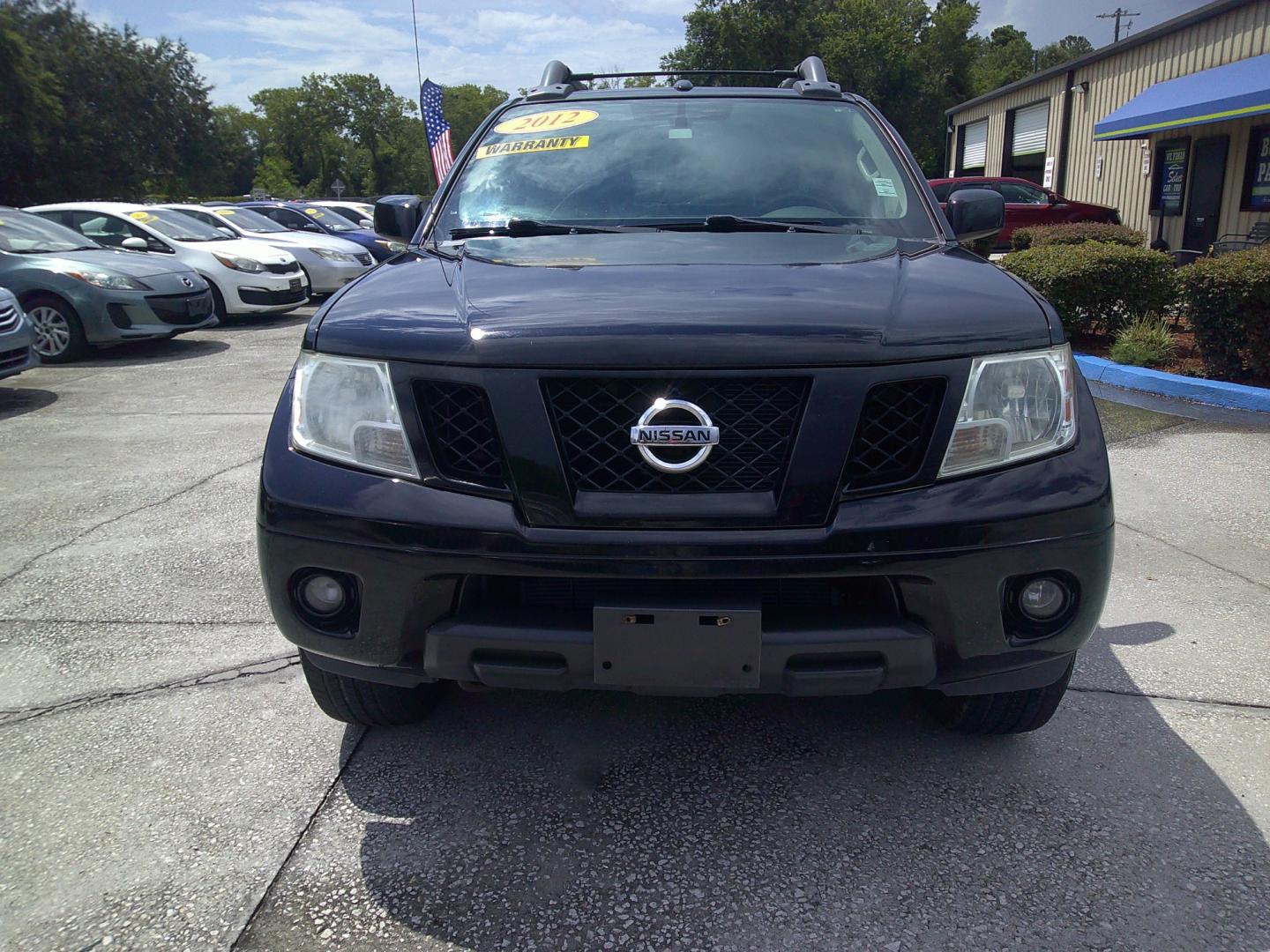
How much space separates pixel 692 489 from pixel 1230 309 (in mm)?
6205

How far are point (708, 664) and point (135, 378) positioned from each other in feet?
27.8

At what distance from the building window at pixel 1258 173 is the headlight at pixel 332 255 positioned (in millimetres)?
13606

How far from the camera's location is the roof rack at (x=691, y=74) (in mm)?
3725

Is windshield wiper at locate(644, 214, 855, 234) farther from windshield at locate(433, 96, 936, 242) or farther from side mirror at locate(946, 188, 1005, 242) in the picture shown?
side mirror at locate(946, 188, 1005, 242)

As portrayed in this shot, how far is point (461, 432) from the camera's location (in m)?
2.04

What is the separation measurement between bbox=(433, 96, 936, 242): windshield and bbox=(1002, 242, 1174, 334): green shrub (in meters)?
5.02

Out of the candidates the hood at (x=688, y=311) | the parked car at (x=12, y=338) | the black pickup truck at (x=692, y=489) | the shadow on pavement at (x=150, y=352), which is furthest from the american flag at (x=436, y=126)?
the black pickup truck at (x=692, y=489)

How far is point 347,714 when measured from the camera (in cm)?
262

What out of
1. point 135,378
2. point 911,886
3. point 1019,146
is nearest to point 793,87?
point 911,886

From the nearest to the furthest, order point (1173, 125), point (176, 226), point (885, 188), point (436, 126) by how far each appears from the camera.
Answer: point (885, 188), point (176, 226), point (1173, 125), point (436, 126)

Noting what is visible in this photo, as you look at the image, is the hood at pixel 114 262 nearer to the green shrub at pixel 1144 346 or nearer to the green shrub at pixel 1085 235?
the green shrub at pixel 1085 235

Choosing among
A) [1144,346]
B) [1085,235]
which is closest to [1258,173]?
[1085,235]

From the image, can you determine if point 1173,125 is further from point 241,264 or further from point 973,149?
point 973,149

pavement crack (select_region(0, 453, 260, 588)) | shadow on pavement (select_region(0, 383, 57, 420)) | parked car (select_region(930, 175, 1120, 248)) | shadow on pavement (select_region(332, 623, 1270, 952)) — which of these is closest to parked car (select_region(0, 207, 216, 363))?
shadow on pavement (select_region(0, 383, 57, 420))
